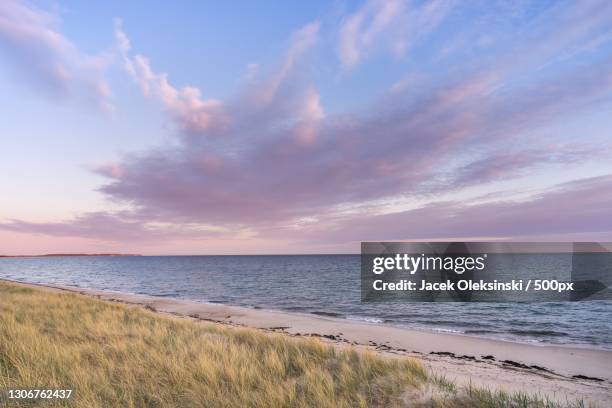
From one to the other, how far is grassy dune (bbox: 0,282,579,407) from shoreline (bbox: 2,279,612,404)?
5.00ft

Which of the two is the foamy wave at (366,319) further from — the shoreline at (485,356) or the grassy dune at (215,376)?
the grassy dune at (215,376)

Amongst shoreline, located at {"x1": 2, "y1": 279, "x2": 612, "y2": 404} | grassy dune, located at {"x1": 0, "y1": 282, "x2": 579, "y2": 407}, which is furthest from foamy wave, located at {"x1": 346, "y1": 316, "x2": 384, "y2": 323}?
grassy dune, located at {"x1": 0, "y1": 282, "x2": 579, "y2": 407}

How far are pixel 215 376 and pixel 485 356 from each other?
11625 mm

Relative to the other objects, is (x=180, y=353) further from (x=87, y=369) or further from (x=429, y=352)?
(x=429, y=352)

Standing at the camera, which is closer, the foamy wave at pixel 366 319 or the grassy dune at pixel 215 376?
the grassy dune at pixel 215 376

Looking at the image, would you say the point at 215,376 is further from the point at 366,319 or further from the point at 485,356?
the point at 366,319

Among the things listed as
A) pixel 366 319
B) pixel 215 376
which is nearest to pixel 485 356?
pixel 366 319

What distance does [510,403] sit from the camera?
232 inches

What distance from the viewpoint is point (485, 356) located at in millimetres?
14148

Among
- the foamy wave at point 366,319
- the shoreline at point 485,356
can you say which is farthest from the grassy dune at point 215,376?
the foamy wave at point 366,319

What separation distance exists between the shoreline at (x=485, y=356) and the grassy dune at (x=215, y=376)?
1.52 m

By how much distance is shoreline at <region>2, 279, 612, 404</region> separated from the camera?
965cm

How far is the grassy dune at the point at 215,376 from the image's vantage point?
6.04m

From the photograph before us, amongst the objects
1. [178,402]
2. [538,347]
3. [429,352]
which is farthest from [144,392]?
[538,347]
